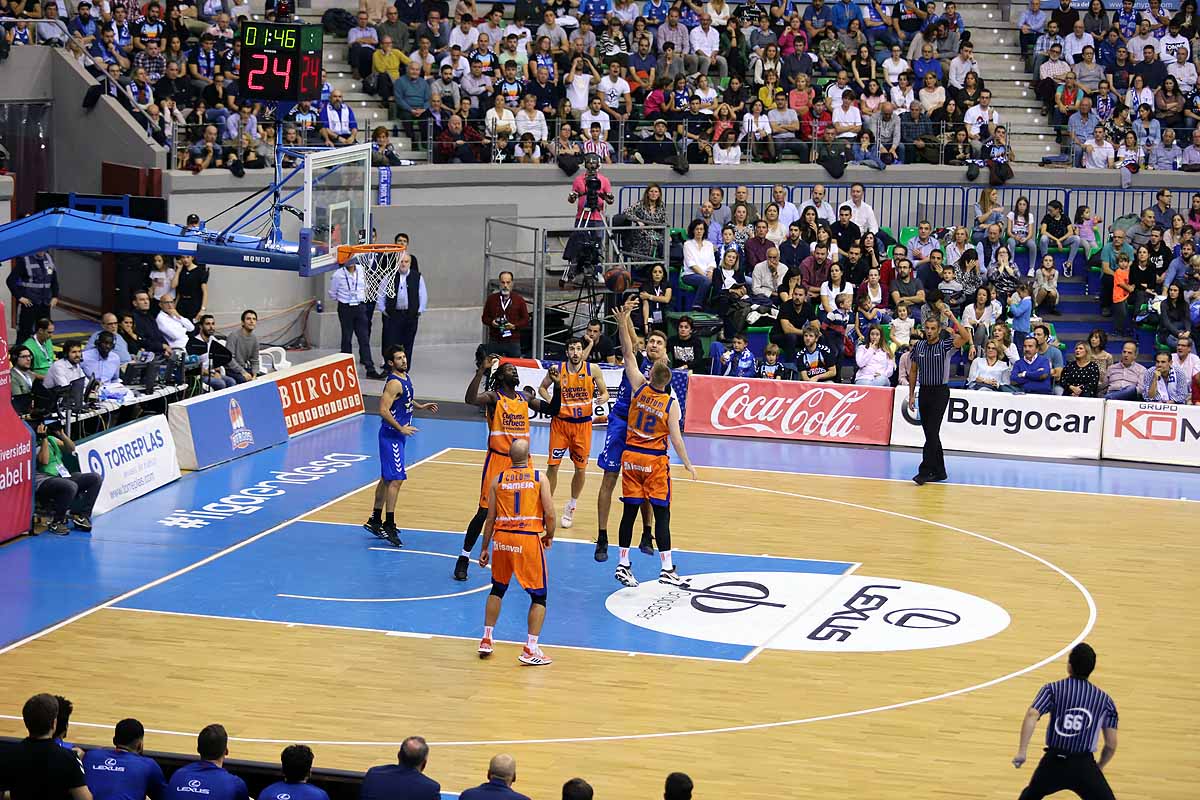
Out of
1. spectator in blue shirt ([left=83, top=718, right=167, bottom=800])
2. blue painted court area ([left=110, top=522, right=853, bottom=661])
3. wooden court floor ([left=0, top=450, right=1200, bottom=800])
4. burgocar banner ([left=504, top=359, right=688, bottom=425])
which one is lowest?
wooden court floor ([left=0, top=450, right=1200, bottom=800])

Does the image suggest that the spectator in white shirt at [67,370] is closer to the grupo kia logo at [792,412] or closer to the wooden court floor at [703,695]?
the wooden court floor at [703,695]

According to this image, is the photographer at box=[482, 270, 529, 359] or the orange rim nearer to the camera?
the orange rim

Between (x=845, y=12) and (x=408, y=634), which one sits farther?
(x=845, y=12)

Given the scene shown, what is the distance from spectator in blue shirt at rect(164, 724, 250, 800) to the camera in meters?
8.80

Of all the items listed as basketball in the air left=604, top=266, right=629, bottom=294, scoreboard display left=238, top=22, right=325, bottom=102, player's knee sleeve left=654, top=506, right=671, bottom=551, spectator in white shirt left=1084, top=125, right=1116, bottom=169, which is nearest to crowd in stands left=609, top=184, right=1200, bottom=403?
basketball in the air left=604, top=266, right=629, bottom=294

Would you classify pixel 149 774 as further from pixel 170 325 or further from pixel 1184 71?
pixel 1184 71

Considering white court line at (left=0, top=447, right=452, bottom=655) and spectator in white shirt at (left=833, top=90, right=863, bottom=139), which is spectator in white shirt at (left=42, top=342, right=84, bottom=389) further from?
spectator in white shirt at (left=833, top=90, right=863, bottom=139)

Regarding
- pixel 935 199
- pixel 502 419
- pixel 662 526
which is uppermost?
pixel 935 199

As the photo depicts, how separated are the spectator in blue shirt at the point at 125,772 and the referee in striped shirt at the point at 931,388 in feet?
40.6

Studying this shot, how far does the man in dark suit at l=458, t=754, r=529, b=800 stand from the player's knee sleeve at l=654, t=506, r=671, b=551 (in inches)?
256

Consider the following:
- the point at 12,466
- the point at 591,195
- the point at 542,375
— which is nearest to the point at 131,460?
the point at 12,466

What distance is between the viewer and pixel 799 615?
586 inches

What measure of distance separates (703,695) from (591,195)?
1333cm

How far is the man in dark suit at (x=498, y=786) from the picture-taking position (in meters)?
8.58
